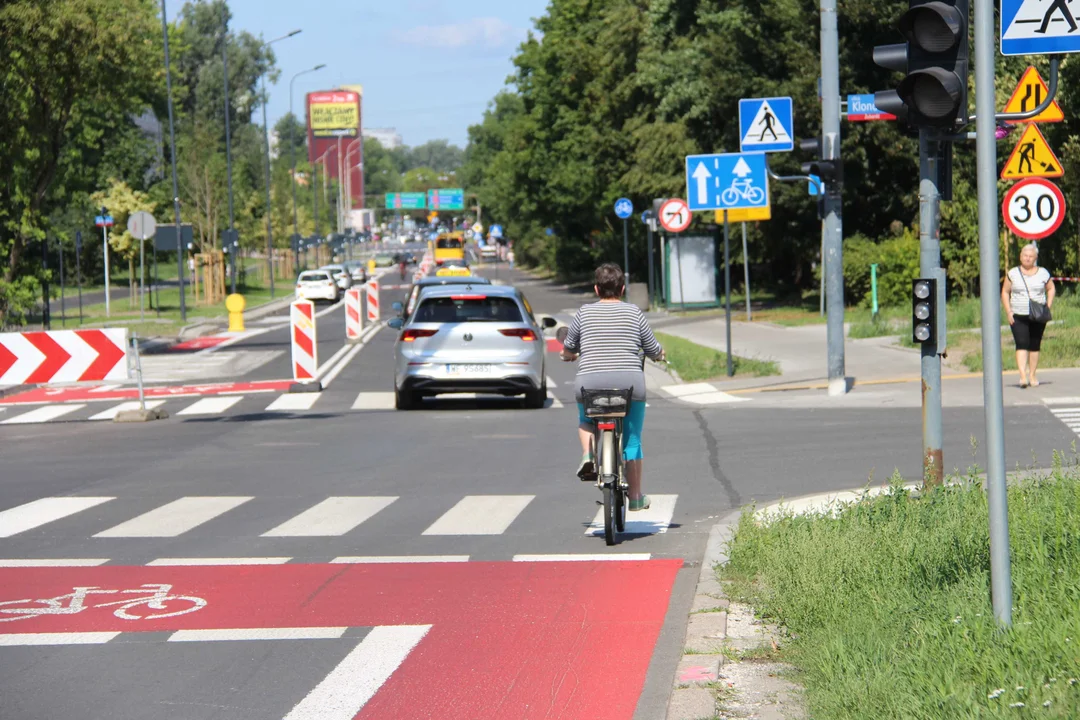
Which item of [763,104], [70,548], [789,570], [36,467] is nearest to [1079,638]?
[789,570]

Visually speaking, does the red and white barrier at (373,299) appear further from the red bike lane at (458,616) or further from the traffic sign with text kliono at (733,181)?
the red bike lane at (458,616)

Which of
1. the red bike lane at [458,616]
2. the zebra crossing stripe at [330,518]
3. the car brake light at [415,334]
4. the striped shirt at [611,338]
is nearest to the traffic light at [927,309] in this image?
the striped shirt at [611,338]

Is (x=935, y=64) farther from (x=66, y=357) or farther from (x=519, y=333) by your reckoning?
(x=66, y=357)

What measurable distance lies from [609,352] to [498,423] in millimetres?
8725

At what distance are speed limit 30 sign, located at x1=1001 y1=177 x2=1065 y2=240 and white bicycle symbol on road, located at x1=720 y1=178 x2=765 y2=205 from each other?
16.2ft

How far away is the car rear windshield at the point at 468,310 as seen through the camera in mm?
19906

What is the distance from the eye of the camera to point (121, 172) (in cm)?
8400

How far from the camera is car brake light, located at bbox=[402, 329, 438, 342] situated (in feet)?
64.3

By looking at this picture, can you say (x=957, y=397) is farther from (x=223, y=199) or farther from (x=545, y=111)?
(x=545, y=111)

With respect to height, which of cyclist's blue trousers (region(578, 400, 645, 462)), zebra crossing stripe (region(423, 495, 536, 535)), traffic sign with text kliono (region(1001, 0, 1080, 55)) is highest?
traffic sign with text kliono (region(1001, 0, 1080, 55))

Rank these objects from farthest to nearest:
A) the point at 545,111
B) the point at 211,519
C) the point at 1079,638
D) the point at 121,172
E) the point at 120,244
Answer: the point at 121,172 → the point at 545,111 → the point at 120,244 → the point at 211,519 → the point at 1079,638

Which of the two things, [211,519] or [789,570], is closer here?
[789,570]

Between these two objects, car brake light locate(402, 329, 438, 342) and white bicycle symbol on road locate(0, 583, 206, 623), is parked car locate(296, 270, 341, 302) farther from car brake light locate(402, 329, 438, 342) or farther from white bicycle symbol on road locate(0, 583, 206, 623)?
white bicycle symbol on road locate(0, 583, 206, 623)

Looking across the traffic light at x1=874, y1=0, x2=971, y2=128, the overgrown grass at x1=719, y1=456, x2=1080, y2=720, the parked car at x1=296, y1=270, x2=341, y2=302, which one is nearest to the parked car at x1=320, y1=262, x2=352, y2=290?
the parked car at x1=296, y1=270, x2=341, y2=302
